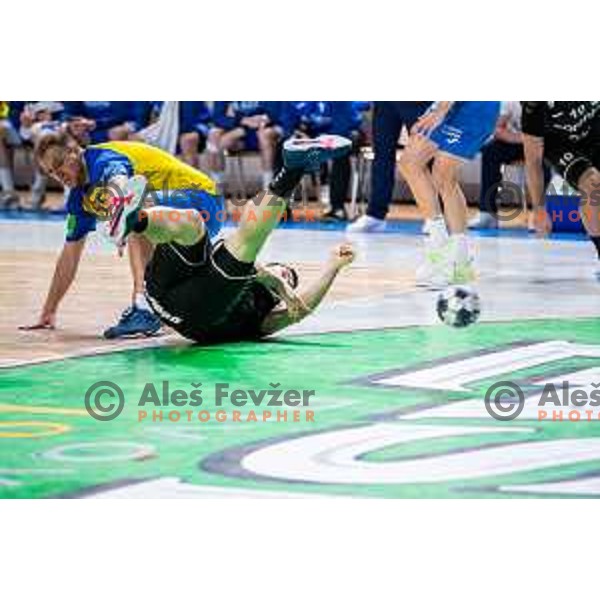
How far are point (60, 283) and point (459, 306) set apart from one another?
1.81 metres

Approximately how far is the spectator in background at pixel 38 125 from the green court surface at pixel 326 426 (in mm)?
2461

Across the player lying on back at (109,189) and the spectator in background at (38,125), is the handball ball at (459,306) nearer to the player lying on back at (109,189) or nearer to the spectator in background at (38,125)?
the player lying on back at (109,189)

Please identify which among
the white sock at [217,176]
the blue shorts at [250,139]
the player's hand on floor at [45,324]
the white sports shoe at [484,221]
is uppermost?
the blue shorts at [250,139]

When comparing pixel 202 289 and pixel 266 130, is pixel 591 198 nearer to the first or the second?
pixel 266 130

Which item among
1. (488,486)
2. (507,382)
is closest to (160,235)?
(507,382)

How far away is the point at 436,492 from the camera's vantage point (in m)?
5.81

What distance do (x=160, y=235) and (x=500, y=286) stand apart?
235 centimetres

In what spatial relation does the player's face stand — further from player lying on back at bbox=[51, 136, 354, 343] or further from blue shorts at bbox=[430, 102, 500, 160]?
blue shorts at bbox=[430, 102, 500, 160]

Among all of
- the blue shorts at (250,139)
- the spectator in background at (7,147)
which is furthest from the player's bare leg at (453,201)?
the spectator in background at (7,147)

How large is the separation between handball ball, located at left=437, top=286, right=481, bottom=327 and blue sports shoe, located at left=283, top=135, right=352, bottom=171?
0.87m

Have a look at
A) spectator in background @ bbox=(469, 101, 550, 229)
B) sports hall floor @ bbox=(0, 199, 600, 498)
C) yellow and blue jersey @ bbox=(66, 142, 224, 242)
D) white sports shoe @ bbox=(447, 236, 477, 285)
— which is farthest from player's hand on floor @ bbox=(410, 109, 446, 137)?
yellow and blue jersey @ bbox=(66, 142, 224, 242)

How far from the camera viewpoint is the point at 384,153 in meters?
9.66

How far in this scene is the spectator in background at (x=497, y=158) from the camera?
898cm

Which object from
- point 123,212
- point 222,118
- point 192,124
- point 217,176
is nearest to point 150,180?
point 123,212
